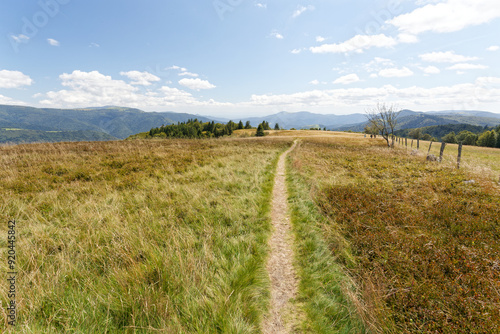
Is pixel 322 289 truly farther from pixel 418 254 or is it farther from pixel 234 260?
pixel 418 254

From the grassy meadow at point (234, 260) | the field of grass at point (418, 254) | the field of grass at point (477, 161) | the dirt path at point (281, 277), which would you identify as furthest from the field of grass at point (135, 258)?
the field of grass at point (477, 161)

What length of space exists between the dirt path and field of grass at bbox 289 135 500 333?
74 cm

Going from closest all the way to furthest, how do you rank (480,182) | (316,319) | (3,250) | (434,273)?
(316,319) < (434,273) < (3,250) < (480,182)

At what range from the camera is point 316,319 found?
329 cm

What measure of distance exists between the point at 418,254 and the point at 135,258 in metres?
6.07

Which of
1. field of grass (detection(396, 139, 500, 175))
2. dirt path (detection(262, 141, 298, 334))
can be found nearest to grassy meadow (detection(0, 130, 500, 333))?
dirt path (detection(262, 141, 298, 334))

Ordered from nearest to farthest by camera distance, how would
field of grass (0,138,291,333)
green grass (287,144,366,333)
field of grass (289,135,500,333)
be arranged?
field of grass (0,138,291,333) → field of grass (289,135,500,333) → green grass (287,144,366,333)

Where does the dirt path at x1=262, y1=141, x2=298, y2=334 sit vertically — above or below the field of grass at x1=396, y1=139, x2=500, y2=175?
below

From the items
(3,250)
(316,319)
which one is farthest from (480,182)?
(3,250)

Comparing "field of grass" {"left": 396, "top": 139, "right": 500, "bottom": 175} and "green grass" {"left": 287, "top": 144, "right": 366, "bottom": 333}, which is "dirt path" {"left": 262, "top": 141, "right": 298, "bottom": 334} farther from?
"field of grass" {"left": 396, "top": 139, "right": 500, "bottom": 175}

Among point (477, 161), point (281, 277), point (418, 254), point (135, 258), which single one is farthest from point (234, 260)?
point (477, 161)

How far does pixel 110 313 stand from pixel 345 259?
185 inches

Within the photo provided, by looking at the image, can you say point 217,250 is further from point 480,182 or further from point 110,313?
point 480,182

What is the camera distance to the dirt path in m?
3.24
